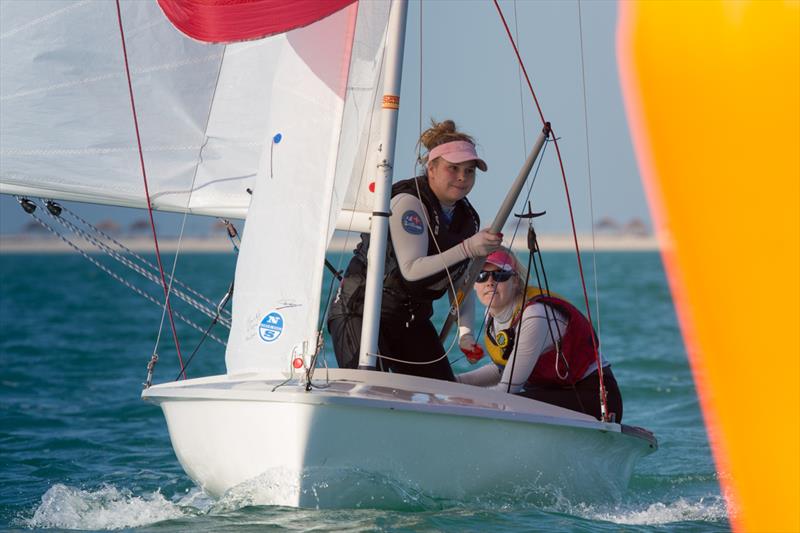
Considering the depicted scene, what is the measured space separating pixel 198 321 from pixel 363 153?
526 inches

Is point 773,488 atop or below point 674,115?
below

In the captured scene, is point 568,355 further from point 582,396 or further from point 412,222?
point 412,222

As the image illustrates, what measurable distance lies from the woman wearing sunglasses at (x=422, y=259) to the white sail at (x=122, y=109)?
3.64 feet

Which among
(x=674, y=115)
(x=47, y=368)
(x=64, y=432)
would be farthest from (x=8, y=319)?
(x=674, y=115)

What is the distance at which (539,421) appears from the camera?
346cm

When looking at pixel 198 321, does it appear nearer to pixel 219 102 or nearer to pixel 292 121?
pixel 219 102

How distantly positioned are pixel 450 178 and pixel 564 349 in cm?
76

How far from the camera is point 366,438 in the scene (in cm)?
326

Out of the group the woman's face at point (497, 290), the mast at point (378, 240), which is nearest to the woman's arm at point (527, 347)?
the woman's face at point (497, 290)

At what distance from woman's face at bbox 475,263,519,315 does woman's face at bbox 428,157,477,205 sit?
317 millimetres

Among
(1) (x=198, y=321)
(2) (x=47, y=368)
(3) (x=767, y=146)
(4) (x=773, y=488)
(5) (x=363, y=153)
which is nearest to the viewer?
(3) (x=767, y=146)

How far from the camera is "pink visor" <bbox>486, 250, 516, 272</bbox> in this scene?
156 inches

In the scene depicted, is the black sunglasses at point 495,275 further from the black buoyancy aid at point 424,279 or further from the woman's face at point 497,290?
the black buoyancy aid at point 424,279

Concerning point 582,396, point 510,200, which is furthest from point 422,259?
point 582,396
